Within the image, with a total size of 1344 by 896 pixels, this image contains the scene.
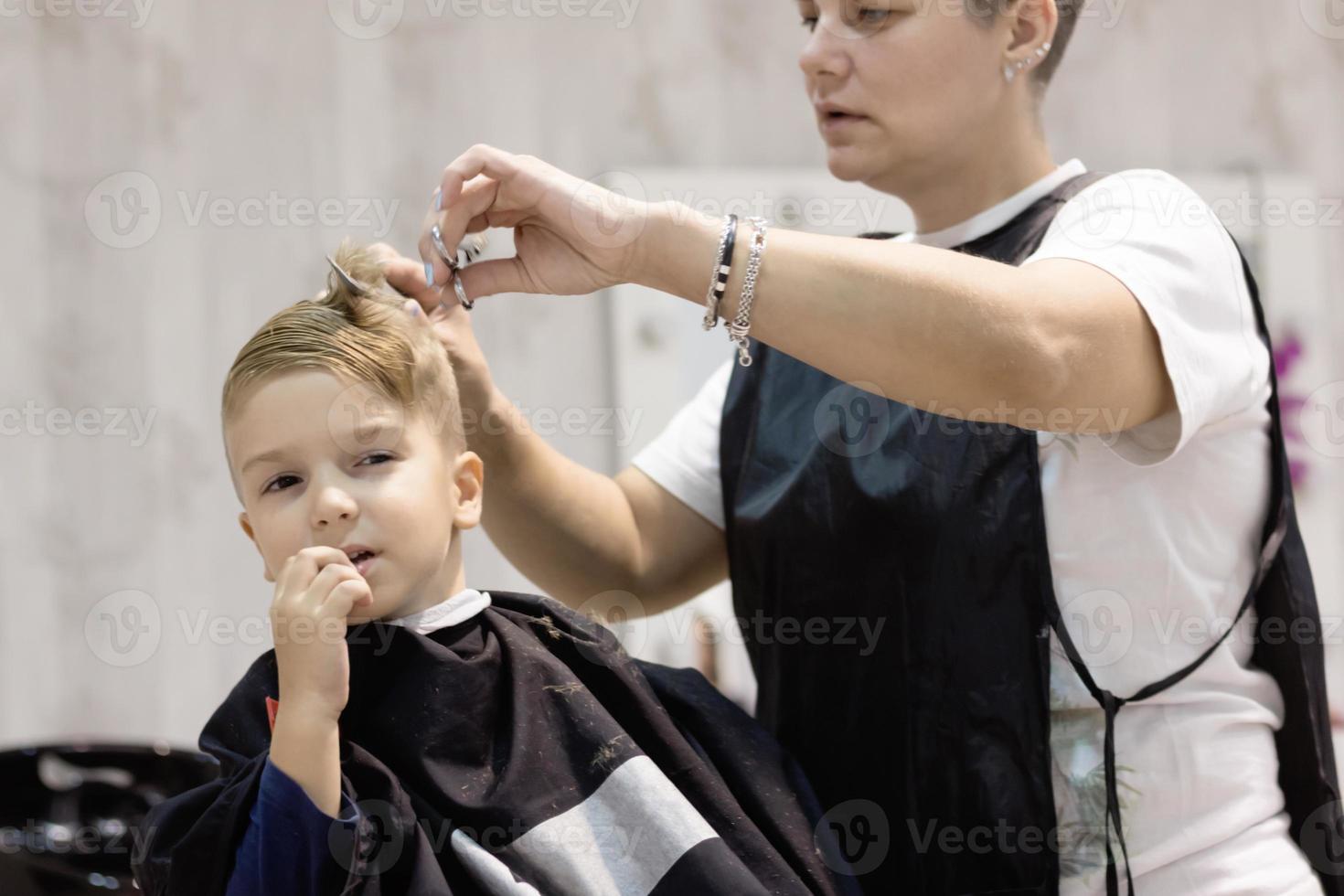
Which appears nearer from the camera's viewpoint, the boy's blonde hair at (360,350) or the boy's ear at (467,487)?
the boy's blonde hair at (360,350)

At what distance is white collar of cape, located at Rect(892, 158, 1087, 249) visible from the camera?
150 cm

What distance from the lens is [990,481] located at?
4.41 ft

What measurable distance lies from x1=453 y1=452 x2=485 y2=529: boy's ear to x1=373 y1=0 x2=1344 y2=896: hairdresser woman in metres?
0.15

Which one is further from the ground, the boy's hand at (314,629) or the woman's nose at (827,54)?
the woman's nose at (827,54)

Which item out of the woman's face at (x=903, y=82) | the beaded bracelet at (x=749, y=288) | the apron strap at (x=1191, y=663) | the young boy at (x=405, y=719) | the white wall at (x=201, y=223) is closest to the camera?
the young boy at (x=405, y=719)

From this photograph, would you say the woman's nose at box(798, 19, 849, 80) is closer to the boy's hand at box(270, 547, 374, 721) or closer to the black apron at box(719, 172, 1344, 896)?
the black apron at box(719, 172, 1344, 896)

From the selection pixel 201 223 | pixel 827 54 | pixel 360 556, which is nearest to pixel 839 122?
pixel 827 54

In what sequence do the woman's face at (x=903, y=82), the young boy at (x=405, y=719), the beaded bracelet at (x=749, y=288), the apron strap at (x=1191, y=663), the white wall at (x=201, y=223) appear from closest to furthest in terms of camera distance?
the young boy at (x=405, y=719)
the beaded bracelet at (x=749, y=288)
the apron strap at (x=1191, y=663)
the woman's face at (x=903, y=82)
the white wall at (x=201, y=223)

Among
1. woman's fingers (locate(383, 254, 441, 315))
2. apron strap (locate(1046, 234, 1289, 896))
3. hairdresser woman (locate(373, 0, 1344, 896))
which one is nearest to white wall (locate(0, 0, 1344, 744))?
hairdresser woman (locate(373, 0, 1344, 896))

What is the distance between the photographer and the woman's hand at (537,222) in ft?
3.84

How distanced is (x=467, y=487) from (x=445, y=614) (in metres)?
0.15

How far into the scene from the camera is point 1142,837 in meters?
1.29

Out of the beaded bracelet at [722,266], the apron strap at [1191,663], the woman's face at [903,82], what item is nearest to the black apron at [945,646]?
the apron strap at [1191,663]

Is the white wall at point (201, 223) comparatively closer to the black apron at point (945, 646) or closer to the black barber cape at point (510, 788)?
the black apron at point (945, 646)
